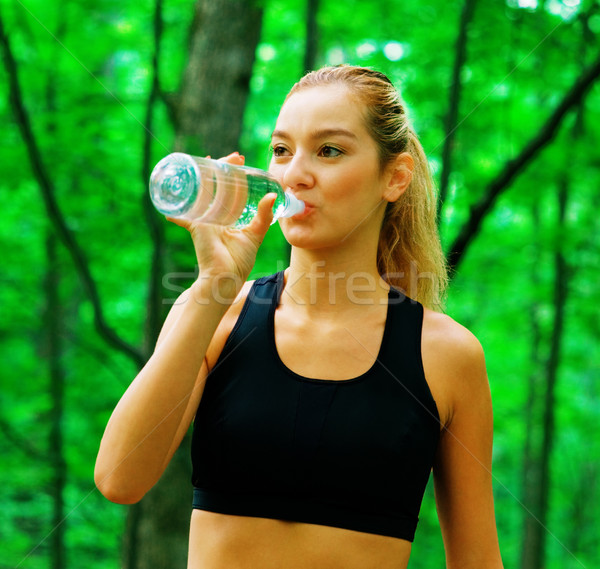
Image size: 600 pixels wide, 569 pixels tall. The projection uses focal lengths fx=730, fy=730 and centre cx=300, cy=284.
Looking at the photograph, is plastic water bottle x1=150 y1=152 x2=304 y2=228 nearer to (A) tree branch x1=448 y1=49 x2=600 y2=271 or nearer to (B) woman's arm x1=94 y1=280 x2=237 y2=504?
(B) woman's arm x1=94 y1=280 x2=237 y2=504

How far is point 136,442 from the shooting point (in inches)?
61.9

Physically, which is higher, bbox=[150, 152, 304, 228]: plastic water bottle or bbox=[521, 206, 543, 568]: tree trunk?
bbox=[150, 152, 304, 228]: plastic water bottle

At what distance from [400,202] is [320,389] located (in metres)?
0.69

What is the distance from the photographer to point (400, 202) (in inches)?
85.0

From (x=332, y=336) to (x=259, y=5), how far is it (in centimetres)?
317

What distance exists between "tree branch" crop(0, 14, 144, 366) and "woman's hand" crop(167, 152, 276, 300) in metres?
2.70

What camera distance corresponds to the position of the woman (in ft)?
5.39

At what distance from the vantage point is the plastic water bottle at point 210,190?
1.70m

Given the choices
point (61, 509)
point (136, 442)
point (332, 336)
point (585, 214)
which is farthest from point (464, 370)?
point (585, 214)

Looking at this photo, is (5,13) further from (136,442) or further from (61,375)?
(136,442)

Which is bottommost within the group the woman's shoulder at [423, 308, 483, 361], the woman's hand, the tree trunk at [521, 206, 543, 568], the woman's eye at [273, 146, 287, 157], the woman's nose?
the tree trunk at [521, 206, 543, 568]

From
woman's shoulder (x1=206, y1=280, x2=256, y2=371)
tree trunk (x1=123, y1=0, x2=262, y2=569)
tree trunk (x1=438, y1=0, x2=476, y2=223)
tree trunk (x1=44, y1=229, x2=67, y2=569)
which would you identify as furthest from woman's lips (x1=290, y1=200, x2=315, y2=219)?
tree trunk (x1=44, y1=229, x2=67, y2=569)

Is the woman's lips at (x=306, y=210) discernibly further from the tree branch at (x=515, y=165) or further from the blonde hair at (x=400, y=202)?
the tree branch at (x=515, y=165)

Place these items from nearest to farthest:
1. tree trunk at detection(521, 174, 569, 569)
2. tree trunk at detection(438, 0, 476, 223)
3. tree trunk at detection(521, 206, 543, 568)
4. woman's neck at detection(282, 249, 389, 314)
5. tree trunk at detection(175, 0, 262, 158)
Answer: woman's neck at detection(282, 249, 389, 314) → tree trunk at detection(438, 0, 476, 223) → tree trunk at detection(175, 0, 262, 158) → tree trunk at detection(521, 174, 569, 569) → tree trunk at detection(521, 206, 543, 568)
